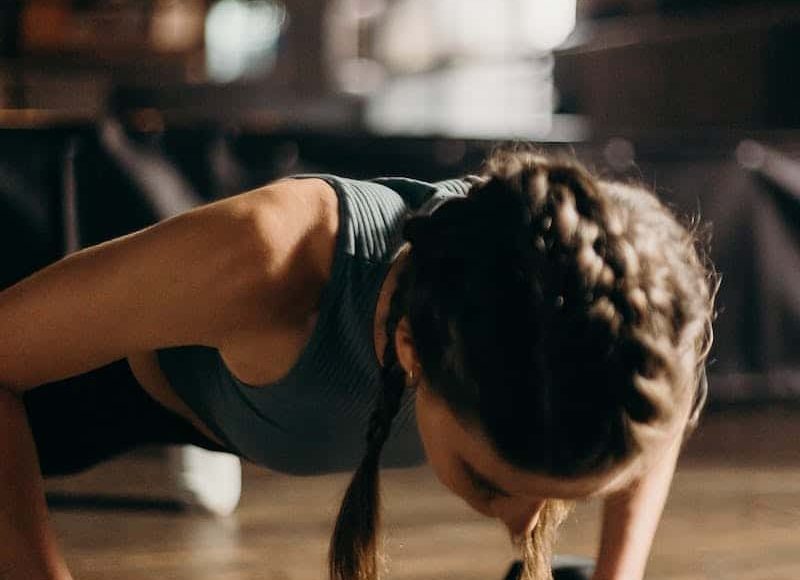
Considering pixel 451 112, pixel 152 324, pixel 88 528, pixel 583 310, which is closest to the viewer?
pixel 583 310

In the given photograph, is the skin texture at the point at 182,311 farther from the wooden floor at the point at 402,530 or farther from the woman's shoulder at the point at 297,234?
the wooden floor at the point at 402,530

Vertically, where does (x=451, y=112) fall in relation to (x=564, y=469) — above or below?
below

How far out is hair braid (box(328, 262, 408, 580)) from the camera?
837 millimetres

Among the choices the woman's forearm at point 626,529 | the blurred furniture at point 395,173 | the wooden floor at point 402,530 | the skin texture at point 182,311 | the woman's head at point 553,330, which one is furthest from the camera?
the blurred furniture at point 395,173

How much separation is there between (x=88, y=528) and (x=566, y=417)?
94 cm

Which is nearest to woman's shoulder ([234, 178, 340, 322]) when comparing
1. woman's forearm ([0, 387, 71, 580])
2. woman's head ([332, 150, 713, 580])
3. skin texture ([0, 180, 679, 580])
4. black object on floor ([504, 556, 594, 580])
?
skin texture ([0, 180, 679, 580])

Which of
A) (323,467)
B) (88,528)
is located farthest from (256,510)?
(323,467)

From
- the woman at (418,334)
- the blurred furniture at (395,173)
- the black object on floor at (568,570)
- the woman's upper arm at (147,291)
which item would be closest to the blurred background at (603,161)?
the blurred furniture at (395,173)

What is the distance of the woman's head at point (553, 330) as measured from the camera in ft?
2.27

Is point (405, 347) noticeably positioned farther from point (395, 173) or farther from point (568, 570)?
point (395, 173)

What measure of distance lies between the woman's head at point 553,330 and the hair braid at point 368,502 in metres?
0.07

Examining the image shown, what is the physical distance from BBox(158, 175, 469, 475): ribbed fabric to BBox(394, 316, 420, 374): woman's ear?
0.08 meters

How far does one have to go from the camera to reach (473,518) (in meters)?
1.53

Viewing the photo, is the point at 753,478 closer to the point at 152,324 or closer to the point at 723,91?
the point at 152,324
